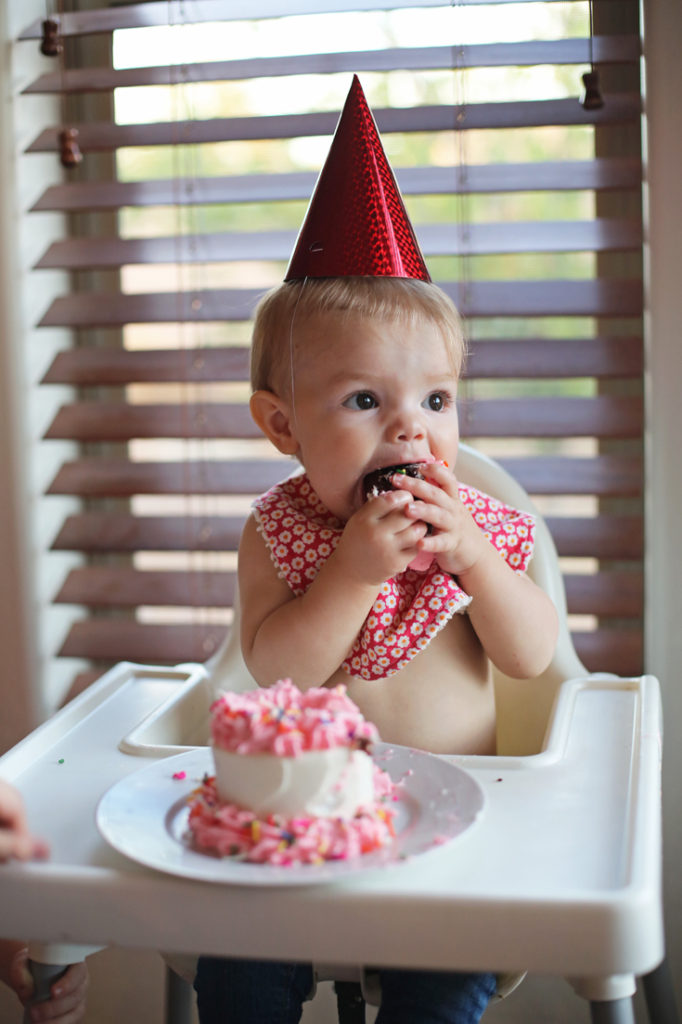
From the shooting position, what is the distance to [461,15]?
1.47 meters

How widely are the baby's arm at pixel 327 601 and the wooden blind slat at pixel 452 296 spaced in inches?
20.8


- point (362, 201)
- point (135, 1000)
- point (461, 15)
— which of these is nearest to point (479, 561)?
point (362, 201)

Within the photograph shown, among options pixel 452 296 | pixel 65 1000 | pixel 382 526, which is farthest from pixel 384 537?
pixel 452 296

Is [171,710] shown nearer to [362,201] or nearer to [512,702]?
[512,702]

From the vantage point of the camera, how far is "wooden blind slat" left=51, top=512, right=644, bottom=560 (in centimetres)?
145

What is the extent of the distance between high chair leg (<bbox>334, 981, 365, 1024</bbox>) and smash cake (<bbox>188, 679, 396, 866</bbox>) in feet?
1.37

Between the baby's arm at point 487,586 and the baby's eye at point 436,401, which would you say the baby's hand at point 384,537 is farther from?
the baby's eye at point 436,401

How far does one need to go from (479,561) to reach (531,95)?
0.80m

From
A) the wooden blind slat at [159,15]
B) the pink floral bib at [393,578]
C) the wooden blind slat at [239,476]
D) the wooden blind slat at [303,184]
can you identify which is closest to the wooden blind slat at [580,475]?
the wooden blind slat at [239,476]

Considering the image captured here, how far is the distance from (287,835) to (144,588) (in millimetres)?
935

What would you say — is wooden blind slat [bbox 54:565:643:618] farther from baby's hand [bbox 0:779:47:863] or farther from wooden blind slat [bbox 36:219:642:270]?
baby's hand [bbox 0:779:47:863]

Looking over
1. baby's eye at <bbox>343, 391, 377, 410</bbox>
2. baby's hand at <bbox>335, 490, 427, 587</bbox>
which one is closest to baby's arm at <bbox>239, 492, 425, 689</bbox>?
baby's hand at <bbox>335, 490, 427, 587</bbox>

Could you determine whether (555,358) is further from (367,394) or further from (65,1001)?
(65,1001)

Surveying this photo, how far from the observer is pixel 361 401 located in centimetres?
107
